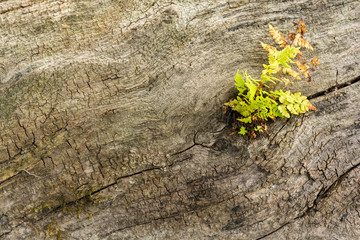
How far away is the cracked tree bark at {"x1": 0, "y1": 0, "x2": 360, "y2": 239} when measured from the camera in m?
3.02

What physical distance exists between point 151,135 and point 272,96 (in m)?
1.34

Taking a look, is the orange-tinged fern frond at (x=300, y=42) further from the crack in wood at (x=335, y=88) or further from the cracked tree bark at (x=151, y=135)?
the crack in wood at (x=335, y=88)

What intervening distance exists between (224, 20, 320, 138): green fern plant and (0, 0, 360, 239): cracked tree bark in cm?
19

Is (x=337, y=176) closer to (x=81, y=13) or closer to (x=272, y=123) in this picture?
(x=272, y=123)

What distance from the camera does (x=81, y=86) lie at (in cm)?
303

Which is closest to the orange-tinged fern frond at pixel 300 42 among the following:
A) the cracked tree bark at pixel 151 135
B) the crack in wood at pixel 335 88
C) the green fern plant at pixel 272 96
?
the green fern plant at pixel 272 96

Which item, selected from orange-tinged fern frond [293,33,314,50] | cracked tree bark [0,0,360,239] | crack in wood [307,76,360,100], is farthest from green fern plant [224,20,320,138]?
crack in wood [307,76,360,100]

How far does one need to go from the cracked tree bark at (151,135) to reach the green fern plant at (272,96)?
186 millimetres

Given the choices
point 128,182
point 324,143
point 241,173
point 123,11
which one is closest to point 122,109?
point 128,182

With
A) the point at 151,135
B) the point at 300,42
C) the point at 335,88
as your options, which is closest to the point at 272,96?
the point at 300,42

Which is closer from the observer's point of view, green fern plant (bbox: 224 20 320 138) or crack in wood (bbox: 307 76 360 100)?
green fern plant (bbox: 224 20 320 138)

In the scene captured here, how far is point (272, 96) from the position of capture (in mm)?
2992

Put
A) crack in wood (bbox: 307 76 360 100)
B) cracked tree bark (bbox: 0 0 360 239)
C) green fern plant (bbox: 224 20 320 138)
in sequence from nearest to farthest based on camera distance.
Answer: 1. green fern plant (bbox: 224 20 320 138)
2. cracked tree bark (bbox: 0 0 360 239)
3. crack in wood (bbox: 307 76 360 100)

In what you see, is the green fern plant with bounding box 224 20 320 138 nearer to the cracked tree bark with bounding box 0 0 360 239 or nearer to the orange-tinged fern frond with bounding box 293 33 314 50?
the orange-tinged fern frond with bounding box 293 33 314 50
